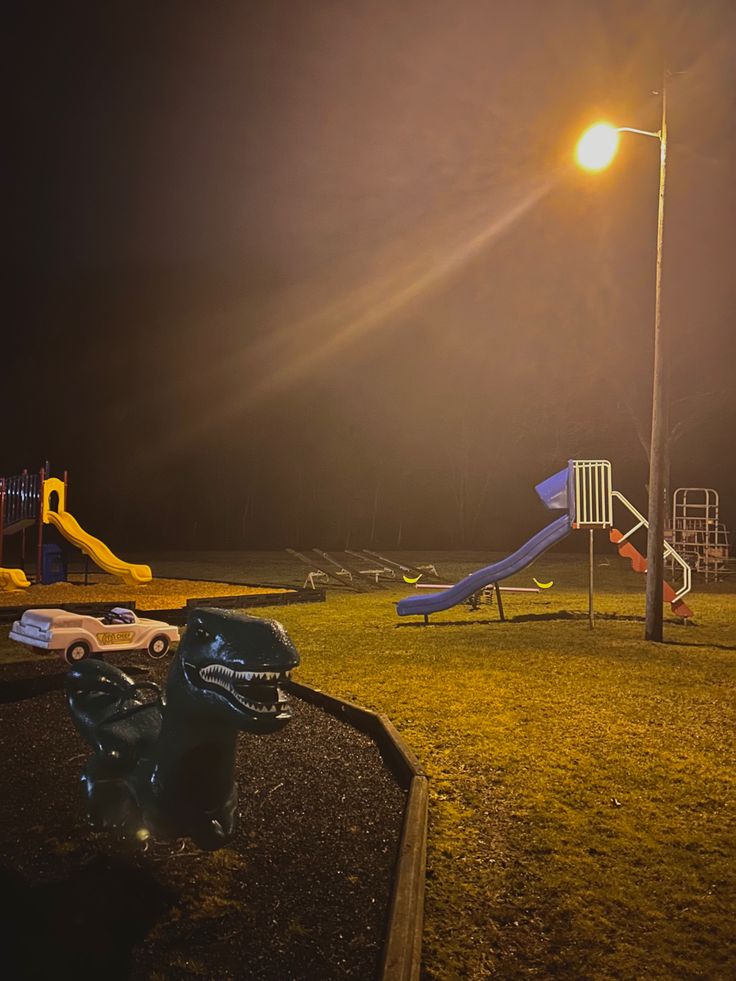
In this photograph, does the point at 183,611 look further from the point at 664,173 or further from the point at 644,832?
the point at 664,173

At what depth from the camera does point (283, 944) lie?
319cm

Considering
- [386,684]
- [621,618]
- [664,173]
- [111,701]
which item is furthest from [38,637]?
[664,173]

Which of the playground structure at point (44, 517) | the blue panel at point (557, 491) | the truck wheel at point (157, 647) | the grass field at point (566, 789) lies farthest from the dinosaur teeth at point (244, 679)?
the playground structure at point (44, 517)

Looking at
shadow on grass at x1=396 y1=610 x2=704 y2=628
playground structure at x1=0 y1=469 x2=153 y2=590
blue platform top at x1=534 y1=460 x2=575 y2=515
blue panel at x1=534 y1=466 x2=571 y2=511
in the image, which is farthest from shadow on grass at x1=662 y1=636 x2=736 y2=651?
playground structure at x1=0 y1=469 x2=153 y2=590

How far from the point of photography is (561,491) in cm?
1566

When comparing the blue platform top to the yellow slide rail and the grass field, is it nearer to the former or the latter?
the grass field

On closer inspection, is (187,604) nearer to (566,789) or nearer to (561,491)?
(561,491)

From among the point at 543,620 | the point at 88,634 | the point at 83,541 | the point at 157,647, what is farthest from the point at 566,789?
the point at 83,541

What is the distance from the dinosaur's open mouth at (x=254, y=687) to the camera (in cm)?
335

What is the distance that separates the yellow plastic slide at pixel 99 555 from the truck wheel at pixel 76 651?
11.1 meters

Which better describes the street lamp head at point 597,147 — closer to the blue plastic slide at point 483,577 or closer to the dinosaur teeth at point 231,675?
the blue plastic slide at point 483,577

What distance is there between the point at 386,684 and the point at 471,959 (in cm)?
560

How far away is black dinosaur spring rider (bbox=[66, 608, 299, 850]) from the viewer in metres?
3.38

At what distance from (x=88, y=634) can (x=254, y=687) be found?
7202mm
